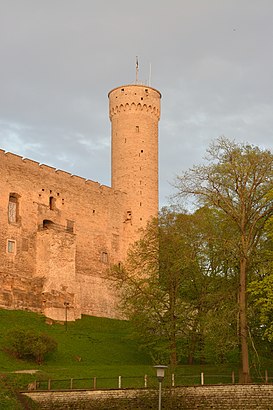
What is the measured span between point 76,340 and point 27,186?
1331cm

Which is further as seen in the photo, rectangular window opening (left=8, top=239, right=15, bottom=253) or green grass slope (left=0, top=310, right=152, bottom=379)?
rectangular window opening (left=8, top=239, right=15, bottom=253)

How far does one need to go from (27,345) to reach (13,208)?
15.7 metres

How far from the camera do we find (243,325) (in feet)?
90.6

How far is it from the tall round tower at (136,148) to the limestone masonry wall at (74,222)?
3.0 inches

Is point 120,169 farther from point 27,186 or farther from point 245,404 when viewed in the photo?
point 245,404

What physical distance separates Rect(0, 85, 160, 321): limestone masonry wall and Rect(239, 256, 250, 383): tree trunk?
18.9 metres

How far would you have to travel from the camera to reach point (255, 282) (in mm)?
28062

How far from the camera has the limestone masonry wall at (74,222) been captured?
45.9 meters

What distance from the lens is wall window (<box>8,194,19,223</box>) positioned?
155 feet

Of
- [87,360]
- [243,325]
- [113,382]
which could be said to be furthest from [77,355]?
[243,325]

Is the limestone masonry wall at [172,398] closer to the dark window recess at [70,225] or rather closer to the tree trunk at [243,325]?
the tree trunk at [243,325]

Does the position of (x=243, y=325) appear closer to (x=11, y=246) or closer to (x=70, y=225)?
(x=11, y=246)

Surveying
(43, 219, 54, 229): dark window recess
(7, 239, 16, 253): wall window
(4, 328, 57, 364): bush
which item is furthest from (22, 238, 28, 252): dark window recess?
(4, 328, 57, 364): bush

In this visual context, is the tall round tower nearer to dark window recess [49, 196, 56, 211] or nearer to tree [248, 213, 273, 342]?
dark window recess [49, 196, 56, 211]
